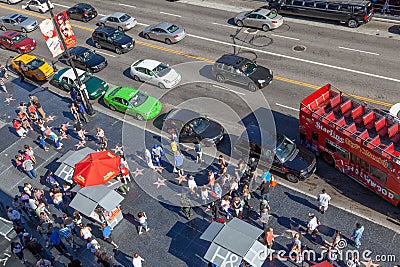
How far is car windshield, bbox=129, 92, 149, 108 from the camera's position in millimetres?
31173

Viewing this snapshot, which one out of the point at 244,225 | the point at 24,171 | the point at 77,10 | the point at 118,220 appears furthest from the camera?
the point at 77,10

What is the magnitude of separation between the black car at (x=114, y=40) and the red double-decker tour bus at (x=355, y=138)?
2048 cm

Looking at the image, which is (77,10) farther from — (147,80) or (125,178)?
(125,178)

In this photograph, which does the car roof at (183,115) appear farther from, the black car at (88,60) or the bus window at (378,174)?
the bus window at (378,174)

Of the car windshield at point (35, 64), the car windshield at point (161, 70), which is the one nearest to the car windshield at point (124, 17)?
the car windshield at point (35, 64)

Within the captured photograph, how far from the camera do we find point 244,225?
2012 centimetres

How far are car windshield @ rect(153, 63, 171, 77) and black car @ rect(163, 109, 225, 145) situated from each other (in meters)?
5.74

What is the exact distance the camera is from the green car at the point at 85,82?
33750 mm

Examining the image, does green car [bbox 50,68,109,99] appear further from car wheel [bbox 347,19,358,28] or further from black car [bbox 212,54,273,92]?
car wheel [bbox 347,19,358,28]

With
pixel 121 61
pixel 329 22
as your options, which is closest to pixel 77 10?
pixel 121 61

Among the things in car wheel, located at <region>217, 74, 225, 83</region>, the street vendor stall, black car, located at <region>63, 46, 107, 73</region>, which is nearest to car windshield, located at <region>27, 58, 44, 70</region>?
black car, located at <region>63, 46, 107, 73</region>

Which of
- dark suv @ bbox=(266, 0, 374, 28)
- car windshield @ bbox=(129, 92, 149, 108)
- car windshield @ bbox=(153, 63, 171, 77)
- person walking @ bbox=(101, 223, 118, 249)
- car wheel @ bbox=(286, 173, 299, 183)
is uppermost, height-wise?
dark suv @ bbox=(266, 0, 374, 28)

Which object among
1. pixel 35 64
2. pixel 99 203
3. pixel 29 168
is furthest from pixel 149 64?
pixel 99 203

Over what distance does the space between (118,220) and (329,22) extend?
2718cm
